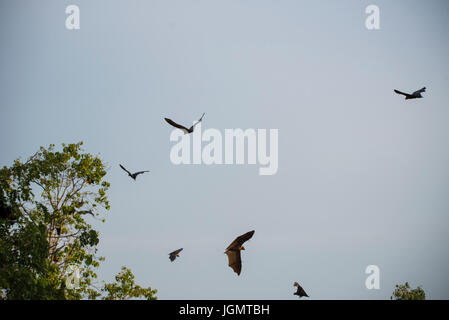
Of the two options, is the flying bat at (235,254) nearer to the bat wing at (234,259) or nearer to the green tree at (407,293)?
the bat wing at (234,259)

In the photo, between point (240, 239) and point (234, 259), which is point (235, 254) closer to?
point (234, 259)

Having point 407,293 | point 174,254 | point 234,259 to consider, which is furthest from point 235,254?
point 407,293

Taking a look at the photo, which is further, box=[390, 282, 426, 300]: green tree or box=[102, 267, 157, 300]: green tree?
box=[390, 282, 426, 300]: green tree

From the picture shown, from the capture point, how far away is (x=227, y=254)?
12.7 m

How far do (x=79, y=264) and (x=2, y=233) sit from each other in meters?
6.07

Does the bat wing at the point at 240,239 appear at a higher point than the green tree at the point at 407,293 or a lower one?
higher

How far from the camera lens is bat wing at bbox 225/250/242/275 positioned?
41.4 ft

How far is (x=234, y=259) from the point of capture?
41.6 feet

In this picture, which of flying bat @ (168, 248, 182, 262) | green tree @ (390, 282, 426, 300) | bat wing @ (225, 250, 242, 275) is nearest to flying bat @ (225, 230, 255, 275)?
bat wing @ (225, 250, 242, 275)

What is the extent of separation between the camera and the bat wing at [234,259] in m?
12.6

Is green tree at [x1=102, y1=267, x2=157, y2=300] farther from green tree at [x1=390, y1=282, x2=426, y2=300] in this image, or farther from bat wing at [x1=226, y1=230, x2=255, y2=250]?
green tree at [x1=390, y1=282, x2=426, y2=300]

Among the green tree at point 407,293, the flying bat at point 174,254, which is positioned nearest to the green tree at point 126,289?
the flying bat at point 174,254
